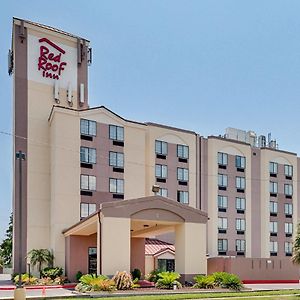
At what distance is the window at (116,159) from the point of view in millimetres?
45438

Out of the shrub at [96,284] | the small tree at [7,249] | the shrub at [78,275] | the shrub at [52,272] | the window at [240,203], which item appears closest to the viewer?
the shrub at [96,284]

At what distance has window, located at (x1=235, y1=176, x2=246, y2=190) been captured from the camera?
5469 centimetres

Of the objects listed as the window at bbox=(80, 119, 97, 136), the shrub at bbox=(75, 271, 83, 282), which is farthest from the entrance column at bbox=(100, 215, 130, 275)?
the window at bbox=(80, 119, 97, 136)

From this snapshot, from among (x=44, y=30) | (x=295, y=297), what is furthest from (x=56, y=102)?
(x=295, y=297)

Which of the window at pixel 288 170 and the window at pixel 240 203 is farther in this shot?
the window at pixel 288 170

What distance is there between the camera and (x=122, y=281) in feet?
93.0

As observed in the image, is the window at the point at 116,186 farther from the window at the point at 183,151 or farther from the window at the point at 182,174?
the window at the point at 183,151

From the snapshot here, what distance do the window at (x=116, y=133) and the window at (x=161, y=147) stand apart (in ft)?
14.5

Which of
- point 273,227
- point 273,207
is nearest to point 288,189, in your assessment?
point 273,207

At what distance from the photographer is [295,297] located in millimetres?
27094

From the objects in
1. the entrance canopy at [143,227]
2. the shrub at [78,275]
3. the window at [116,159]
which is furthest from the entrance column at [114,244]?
the window at [116,159]

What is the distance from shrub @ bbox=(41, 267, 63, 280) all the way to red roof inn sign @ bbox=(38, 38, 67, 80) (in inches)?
711

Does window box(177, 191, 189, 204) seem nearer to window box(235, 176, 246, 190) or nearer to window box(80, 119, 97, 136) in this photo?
window box(235, 176, 246, 190)

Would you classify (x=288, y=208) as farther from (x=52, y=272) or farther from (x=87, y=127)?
(x=52, y=272)
